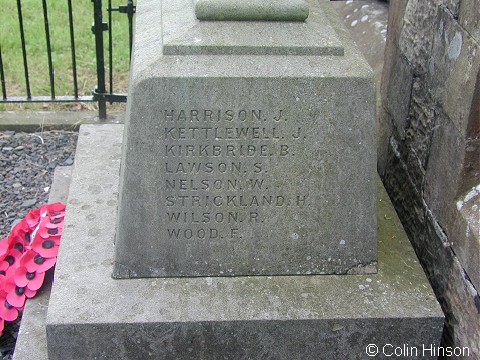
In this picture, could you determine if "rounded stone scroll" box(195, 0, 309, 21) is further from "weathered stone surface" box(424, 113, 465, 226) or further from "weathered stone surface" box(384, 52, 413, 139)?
"weathered stone surface" box(384, 52, 413, 139)

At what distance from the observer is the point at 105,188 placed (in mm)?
3299

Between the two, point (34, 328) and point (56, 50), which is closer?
point (34, 328)

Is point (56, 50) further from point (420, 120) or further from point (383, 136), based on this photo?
point (420, 120)

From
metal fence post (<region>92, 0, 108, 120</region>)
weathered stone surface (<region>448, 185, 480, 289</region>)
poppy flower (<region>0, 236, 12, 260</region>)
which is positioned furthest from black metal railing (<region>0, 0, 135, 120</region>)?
weathered stone surface (<region>448, 185, 480, 289</region>)

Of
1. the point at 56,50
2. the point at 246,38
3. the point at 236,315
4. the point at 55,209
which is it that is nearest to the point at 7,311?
the point at 55,209

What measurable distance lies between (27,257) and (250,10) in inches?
53.6

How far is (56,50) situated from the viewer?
5.82 metres

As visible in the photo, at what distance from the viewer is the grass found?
540 cm

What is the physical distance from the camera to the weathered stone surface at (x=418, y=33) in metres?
3.13

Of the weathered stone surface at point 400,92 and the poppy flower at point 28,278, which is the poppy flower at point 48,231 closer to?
the poppy flower at point 28,278

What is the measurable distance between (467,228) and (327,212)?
1.61 feet

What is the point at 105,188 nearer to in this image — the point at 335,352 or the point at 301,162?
the point at 301,162

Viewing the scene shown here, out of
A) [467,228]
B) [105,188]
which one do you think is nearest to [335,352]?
[467,228]

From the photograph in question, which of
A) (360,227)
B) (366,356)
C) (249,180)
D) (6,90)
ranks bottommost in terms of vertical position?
(6,90)
